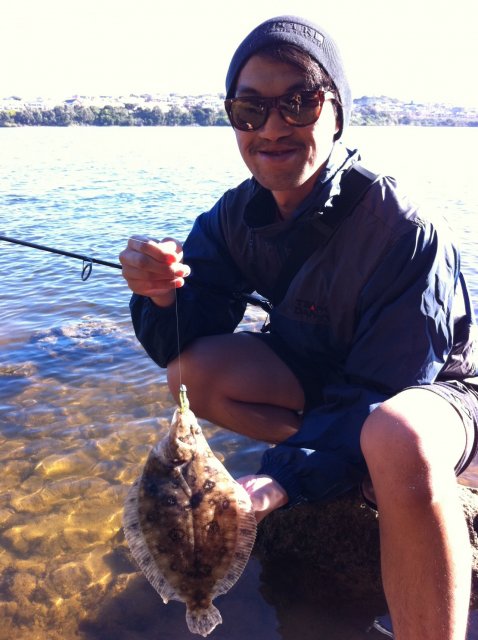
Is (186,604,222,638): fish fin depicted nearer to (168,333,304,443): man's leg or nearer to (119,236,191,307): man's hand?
(168,333,304,443): man's leg

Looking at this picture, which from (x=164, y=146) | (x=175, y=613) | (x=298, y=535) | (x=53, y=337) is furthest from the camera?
(x=164, y=146)

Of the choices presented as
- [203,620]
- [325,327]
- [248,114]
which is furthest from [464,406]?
[248,114]

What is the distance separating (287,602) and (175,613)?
66cm

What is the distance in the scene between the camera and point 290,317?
3939mm

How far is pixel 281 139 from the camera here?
141 inches

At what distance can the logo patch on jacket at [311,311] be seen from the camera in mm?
3729

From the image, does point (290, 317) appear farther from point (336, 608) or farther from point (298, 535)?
point (336, 608)

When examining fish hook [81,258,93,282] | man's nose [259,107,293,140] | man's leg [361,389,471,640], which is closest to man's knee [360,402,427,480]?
man's leg [361,389,471,640]

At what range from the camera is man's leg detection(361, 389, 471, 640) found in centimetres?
244

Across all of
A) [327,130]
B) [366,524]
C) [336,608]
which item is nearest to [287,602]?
[336,608]

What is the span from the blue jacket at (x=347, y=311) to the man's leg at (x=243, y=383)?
15cm

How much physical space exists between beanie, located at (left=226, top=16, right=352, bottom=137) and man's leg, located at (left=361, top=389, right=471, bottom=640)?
2.01 metres

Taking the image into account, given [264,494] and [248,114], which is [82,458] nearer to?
[264,494]

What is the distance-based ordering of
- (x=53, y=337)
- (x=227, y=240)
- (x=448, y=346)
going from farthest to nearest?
(x=53, y=337) → (x=227, y=240) → (x=448, y=346)
